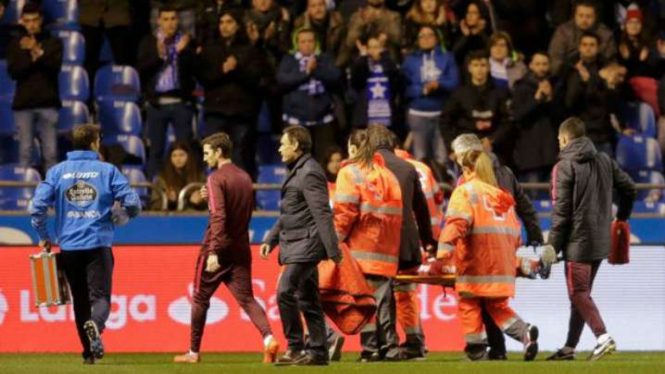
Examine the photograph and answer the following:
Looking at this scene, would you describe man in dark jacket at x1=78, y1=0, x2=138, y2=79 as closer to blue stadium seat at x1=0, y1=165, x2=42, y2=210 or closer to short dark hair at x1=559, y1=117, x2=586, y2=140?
blue stadium seat at x1=0, y1=165, x2=42, y2=210

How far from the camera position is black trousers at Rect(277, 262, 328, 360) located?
599 inches

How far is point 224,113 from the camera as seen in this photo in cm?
2342

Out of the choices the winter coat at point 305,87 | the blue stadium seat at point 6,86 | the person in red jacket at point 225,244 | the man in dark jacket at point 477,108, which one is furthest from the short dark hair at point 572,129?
the blue stadium seat at point 6,86

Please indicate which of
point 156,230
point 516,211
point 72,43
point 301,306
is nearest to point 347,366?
point 301,306

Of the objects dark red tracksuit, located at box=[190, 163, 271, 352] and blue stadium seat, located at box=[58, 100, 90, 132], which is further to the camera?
blue stadium seat, located at box=[58, 100, 90, 132]

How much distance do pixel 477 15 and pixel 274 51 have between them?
266 cm

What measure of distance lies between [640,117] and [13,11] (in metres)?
8.39

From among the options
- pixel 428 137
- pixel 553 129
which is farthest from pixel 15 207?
pixel 553 129

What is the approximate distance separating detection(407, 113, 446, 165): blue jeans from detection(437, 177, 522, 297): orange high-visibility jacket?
7039 mm

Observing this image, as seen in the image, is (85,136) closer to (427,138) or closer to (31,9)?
(31,9)

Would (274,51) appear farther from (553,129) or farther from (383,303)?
(383,303)

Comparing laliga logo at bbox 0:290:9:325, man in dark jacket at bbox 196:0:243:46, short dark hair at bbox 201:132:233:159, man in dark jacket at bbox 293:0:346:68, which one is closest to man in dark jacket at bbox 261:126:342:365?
short dark hair at bbox 201:132:233:159

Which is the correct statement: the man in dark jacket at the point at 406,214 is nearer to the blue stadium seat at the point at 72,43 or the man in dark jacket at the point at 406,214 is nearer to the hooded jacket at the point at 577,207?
the hooded jacket at the point at 577,207

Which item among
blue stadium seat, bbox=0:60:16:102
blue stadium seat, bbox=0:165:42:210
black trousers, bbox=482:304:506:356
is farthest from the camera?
blue stadium seat, bbox=0:60:16:102
